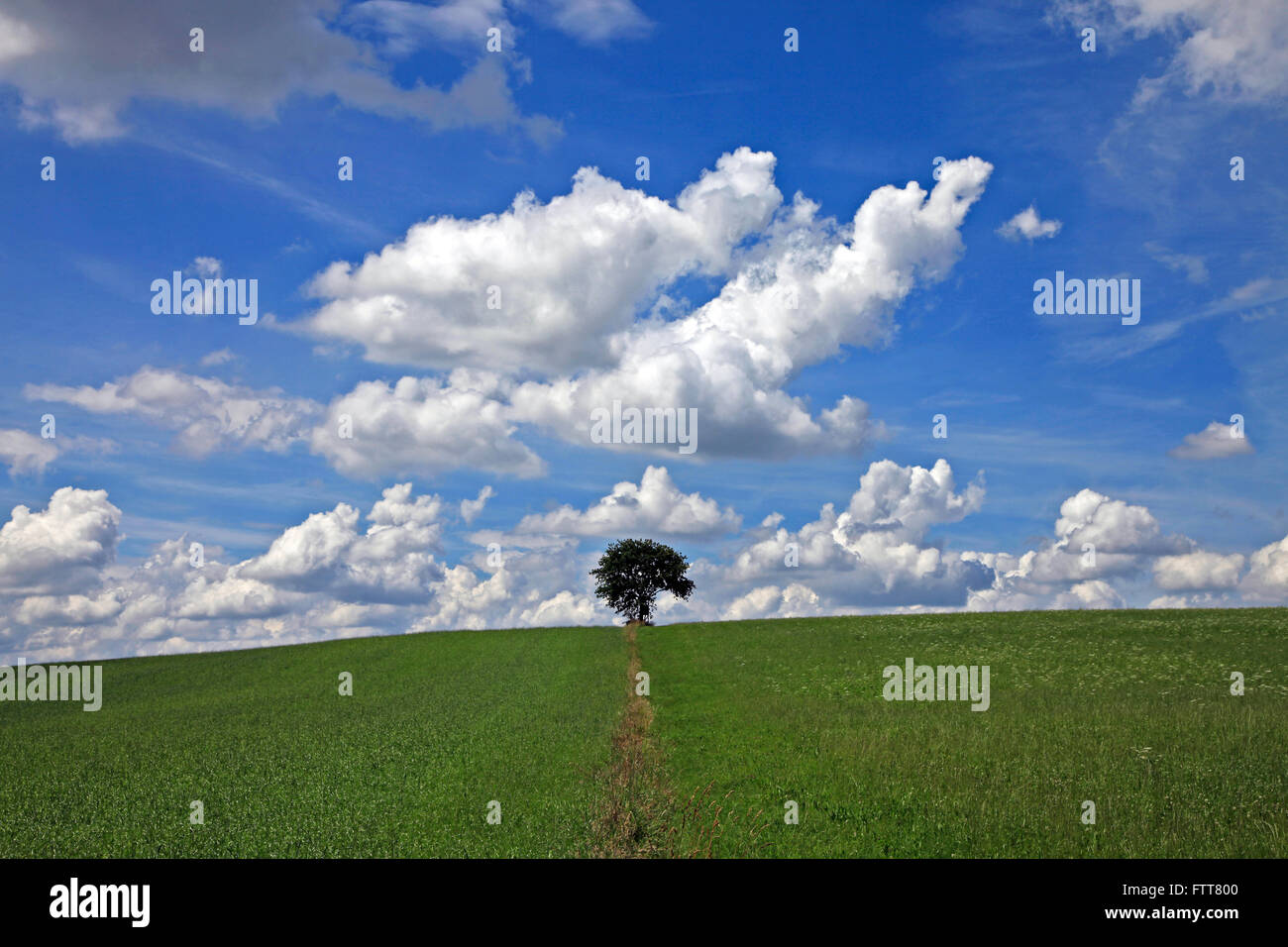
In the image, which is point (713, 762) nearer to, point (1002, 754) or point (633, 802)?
point (633, 802)

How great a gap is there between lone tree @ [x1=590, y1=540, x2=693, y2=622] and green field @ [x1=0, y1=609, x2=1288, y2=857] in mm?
41772

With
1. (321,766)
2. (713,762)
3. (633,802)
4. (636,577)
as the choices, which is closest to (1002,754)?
(713,762)

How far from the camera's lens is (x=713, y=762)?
861 inches

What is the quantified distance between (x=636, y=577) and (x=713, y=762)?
70677mm

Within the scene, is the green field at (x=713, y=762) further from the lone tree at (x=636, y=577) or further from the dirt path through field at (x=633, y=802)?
the lone tree at (x=636, y=577)

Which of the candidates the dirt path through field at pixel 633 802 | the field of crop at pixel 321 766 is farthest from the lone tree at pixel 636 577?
the dirt path through field at pixel 633 802

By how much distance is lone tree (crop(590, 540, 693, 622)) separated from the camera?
300 ft

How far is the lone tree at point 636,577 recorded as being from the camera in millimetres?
91562

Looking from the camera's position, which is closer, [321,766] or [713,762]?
[713,762]

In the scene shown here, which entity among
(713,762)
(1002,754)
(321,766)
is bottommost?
(321,766)

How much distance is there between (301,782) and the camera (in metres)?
21.2

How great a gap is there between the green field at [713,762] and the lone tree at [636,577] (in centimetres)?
4177

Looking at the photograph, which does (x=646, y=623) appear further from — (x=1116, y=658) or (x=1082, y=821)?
(x=1082, y=821)
